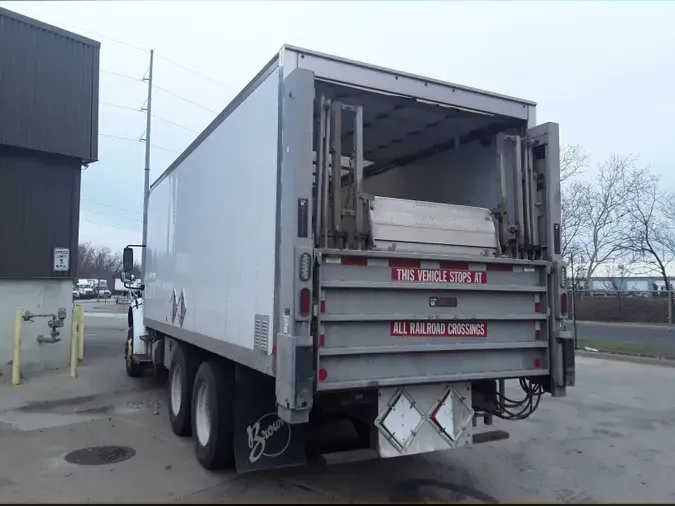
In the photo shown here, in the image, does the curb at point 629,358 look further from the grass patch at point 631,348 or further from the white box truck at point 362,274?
the white box truck at point 362,274

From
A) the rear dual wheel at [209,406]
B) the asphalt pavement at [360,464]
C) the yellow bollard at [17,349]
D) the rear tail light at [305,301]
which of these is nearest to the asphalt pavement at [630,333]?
the asphalt pavement at [360,464]

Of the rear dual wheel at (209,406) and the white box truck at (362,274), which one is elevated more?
the white box truck at (362,274)

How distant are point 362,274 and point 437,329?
854mm

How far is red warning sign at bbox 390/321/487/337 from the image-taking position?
460 centimetres

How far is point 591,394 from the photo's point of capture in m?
10.1

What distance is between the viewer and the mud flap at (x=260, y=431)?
→ 16.1 feet

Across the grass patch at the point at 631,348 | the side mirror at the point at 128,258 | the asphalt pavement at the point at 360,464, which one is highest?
the side mirror at the point at 128,258

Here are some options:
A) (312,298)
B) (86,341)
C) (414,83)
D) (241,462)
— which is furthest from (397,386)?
(86,341)

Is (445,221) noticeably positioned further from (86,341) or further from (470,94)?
(86,341)

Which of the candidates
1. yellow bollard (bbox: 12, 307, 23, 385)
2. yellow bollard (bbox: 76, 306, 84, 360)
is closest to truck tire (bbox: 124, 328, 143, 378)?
yellow bollard (bbox: 76, 306, 84, 360)

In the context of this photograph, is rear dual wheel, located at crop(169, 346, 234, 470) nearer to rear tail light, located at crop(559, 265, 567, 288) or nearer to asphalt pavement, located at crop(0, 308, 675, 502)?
asphalt pavement, located at crop(0, 308, 675, 502)

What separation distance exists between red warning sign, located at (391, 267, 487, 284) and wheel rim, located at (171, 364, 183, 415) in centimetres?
344

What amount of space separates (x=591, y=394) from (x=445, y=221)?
6607mm

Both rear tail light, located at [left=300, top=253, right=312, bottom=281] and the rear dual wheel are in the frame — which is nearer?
rear tail light, located at [left=300, top=253, right=312, bottom=281]
